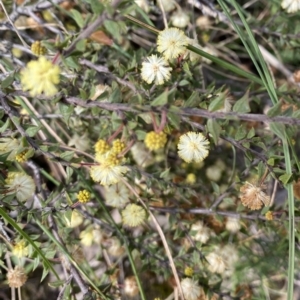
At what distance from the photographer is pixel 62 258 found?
4.21 feet

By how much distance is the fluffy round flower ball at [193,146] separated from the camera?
3.45ft

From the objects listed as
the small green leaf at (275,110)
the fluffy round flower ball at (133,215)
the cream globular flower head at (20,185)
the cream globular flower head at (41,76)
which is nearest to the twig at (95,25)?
the cream globular flower head at (41,76)

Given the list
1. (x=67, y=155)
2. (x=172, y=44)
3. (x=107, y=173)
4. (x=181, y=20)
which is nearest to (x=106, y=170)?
(x=107, y=173)

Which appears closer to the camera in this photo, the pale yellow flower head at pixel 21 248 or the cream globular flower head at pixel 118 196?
the pale yellow flower head at pixel 21 248

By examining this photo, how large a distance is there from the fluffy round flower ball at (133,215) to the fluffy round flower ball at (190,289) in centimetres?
24

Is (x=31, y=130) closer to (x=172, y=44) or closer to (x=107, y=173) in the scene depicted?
(x=107, y=173)

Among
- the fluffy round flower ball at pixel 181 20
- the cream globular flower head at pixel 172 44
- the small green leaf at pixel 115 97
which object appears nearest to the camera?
the small green leaf at pixel 115 97

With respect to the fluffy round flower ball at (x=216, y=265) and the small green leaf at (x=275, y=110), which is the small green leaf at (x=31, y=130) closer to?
the small green leaf at (x=275, y=110)

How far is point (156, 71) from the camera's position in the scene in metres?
1.09

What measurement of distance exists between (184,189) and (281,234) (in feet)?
1.47

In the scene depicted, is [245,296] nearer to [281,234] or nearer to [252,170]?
[281,234]

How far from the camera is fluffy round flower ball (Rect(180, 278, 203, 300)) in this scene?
4.29ft

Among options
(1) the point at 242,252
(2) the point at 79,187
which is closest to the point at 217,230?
(1) the point at 242,252

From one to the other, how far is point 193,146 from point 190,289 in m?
0.51
